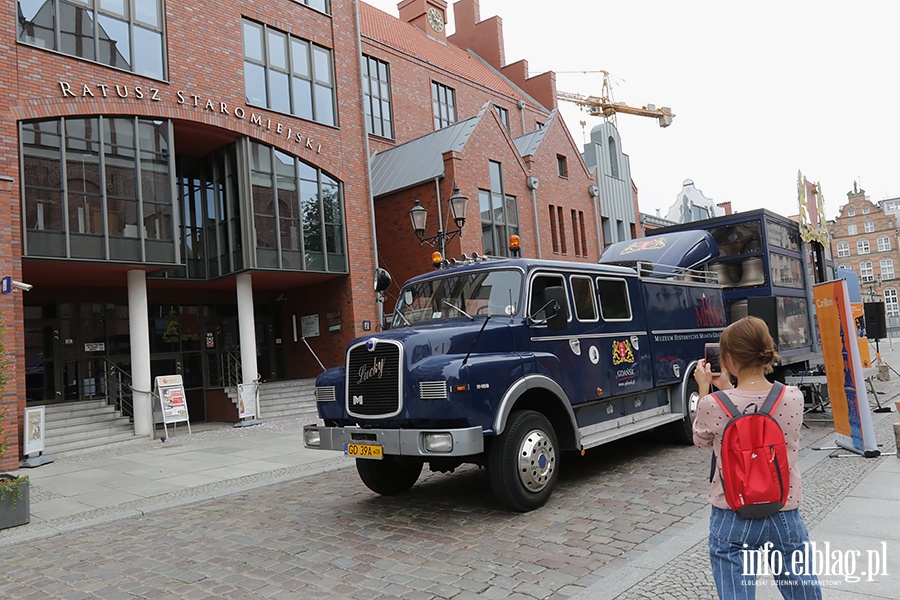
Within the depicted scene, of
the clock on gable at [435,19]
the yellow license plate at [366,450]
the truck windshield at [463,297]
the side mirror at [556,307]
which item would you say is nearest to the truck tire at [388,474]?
the yellow license plate at [366,450]

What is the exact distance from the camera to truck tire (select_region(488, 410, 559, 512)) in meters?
5.81

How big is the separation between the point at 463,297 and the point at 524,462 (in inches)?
77.4

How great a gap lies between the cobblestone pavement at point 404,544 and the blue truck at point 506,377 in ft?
1.68

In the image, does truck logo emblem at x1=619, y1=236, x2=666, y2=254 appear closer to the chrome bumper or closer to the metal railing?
the chrome bumper

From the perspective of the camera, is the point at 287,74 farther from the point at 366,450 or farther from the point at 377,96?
the point at 366,450

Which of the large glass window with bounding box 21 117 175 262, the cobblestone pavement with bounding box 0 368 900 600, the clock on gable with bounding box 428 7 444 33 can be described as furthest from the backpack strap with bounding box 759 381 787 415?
the clock on gable with bounding box 428 7 444 33

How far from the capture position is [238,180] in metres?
17.3

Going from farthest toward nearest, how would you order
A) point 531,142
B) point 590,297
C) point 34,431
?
point 531,142, point 34,431, point 590,297

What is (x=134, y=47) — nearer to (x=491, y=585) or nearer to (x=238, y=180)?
(x=238, y=180)

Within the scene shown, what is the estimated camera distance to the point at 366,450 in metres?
5.90

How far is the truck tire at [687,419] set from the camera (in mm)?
8906

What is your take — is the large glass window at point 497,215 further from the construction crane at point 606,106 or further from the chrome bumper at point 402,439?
the construction crane at point 606,106

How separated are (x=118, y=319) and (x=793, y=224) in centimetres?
1724

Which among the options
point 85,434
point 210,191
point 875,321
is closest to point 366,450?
point 85,434
